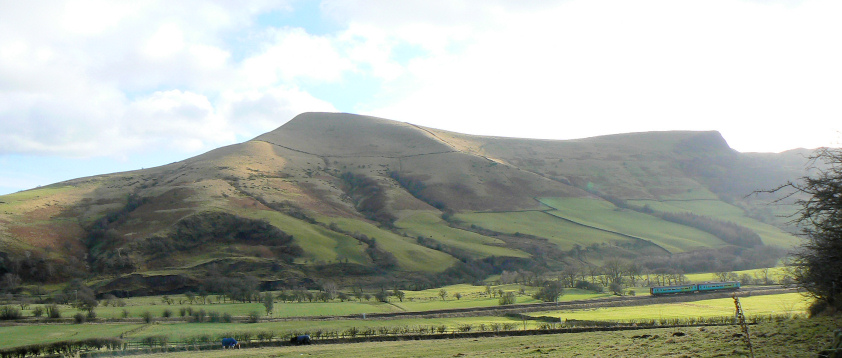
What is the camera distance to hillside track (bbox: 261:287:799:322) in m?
70.8

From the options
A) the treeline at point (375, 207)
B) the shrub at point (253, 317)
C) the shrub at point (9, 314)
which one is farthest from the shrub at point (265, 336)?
the treeline at point (375, 207)

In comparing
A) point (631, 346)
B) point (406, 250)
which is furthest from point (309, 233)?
point (631, 346)

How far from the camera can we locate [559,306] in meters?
78.0

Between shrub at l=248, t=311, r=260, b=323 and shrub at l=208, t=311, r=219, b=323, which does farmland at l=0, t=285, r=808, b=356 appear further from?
shrub at l=208, t=311, r=219, b=323

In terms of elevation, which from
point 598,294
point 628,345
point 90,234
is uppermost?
point 90,234

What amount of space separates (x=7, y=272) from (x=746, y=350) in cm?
13303

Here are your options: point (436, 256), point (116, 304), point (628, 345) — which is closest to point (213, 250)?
point (116, 304)

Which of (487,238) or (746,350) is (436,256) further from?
(746,350)

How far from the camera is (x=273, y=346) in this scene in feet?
159

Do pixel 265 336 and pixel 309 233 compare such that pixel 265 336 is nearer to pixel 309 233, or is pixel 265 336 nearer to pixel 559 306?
pixel 559 306

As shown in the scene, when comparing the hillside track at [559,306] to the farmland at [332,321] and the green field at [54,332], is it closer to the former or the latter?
the farmland at [332,321]

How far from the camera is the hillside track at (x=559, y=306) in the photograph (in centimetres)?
7075

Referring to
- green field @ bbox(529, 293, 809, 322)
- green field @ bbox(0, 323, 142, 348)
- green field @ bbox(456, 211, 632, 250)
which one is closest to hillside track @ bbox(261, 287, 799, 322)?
green field @ bbox(529, 293, 809, 322)

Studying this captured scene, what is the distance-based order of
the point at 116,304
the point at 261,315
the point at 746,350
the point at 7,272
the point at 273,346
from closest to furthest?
1. the point at 746,350
2. the point at 273,346
3. the point at 261,315
4. the point at 116,304
5. the point at 7,272
